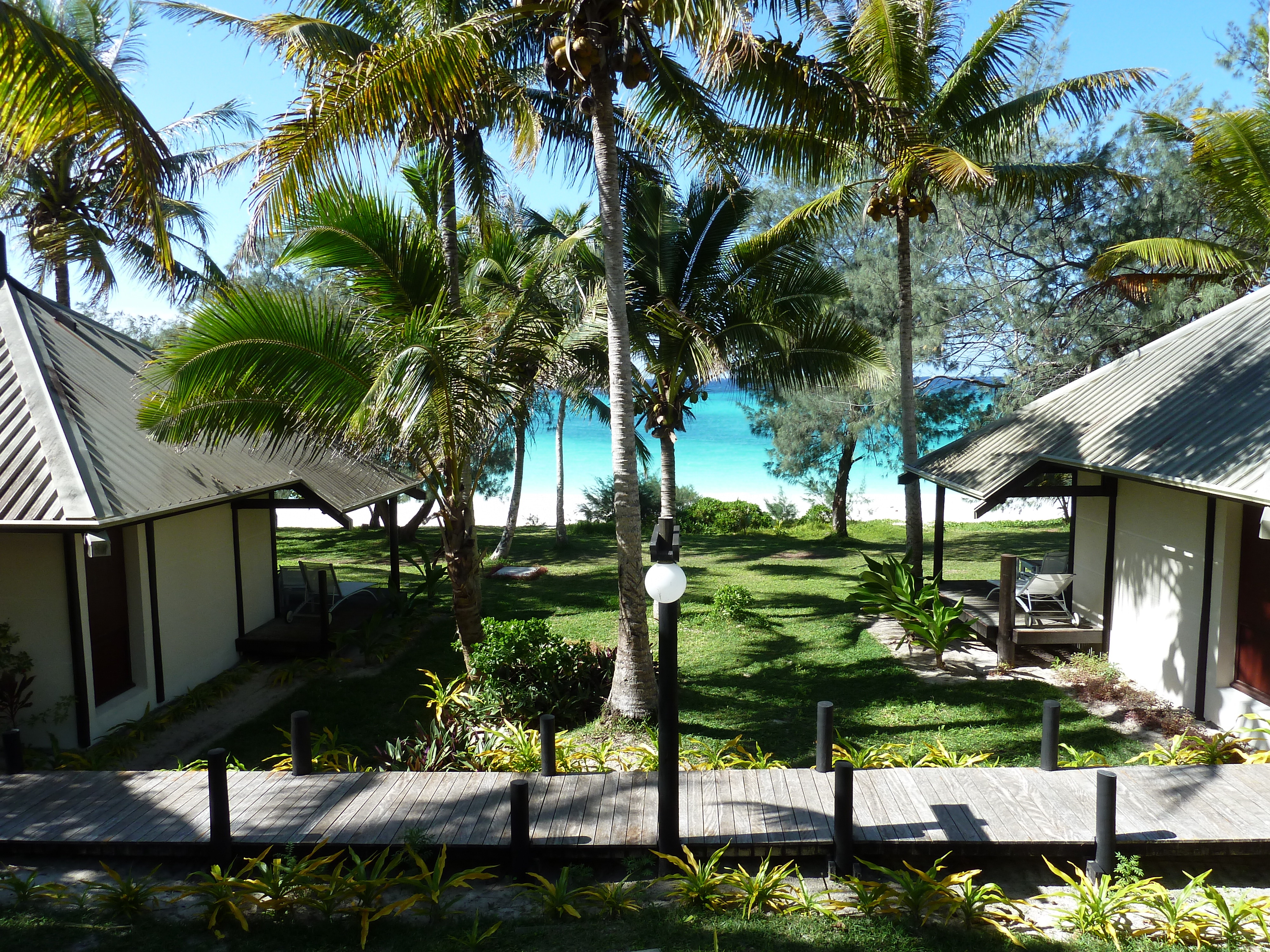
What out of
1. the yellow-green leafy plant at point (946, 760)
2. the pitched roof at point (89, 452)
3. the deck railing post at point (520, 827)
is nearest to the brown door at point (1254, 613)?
the yellow-green leafy plant at point (946, 760)

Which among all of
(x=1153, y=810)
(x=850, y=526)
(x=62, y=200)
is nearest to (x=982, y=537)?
(x=850, y=526)

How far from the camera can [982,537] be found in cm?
2375

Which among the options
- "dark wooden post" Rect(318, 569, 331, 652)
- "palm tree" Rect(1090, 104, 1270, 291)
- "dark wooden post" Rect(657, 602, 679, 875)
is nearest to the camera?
"dark wooden post" Rect(657, 602, 679, 875)

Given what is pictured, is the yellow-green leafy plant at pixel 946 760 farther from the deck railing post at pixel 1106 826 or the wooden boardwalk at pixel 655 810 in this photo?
the deck railing post at pixel 1106 826

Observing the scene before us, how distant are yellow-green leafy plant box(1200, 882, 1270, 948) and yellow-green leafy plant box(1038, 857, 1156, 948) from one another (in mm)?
355

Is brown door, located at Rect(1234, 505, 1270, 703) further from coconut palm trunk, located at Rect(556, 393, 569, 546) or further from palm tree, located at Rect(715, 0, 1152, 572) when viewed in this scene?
coconut palm trunk, located at Rect(556, 393, 569, 546)

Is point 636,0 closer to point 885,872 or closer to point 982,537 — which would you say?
point 885,872

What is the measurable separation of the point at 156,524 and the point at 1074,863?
9708 mm

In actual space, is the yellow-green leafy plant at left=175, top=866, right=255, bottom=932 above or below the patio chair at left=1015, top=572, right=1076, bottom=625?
below

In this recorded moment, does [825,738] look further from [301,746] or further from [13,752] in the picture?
[13,752]

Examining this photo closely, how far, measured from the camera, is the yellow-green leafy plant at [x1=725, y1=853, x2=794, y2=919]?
5.26m

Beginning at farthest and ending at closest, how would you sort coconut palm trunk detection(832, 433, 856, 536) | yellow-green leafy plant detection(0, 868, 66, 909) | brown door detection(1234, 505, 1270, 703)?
1. coconut palm trunk detection(832, 433, 856, 536)
2. brown door detection(1234, 505, 1270, 703)
3. yellow-green leafy plant detection(0, 868, 66, 909)

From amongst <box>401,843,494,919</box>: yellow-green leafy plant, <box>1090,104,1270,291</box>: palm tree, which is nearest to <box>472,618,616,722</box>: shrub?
<box>401,843,494,919</box>: yellow-green leafy plant

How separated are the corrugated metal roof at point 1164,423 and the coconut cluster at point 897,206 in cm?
355
